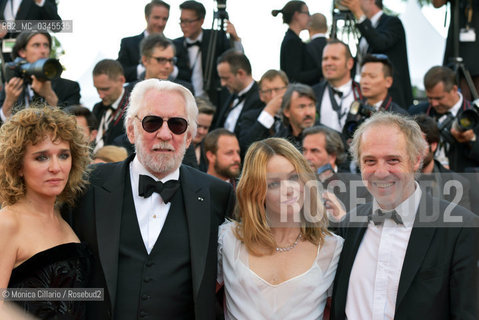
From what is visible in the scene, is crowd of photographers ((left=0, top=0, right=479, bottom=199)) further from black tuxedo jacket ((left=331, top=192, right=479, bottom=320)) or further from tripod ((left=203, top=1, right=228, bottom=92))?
black tuxedo jacket ((left=331, top=192, right=479, bottom=320))

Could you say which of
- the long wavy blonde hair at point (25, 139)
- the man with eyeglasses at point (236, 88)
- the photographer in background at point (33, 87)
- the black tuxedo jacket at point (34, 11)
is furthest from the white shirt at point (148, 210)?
the black tuxedo jacket at point (34, 11)

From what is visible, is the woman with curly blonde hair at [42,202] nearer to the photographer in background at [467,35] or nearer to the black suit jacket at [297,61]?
the black suit jacket at [297,61]

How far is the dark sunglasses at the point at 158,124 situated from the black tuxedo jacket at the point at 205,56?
3.91 metres

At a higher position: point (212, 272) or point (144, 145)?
point (144, 145)

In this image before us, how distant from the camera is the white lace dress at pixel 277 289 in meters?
3.56

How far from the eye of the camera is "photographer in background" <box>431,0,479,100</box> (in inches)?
288

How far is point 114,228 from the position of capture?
Answer: 141 inches

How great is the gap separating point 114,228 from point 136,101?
73 centimetres

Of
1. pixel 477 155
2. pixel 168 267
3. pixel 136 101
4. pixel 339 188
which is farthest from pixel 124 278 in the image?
pixel 477 155

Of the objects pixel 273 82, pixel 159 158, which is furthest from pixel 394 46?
pixel 159 158

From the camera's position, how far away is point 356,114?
6086mm

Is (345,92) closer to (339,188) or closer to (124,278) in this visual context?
(339,188)

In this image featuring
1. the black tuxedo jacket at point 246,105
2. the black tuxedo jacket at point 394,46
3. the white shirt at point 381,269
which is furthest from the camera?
the black tuxedo jacket at point 246,105

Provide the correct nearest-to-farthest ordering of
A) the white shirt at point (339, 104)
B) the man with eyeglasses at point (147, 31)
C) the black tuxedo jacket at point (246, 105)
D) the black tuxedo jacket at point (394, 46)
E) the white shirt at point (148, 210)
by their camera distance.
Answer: the white shirt at point (148, 210) → the white shirt at point (339, 104) → the black tuxedo jacket at point (394, 46) → the black tuxedo jacket at point (246, 105) → the man with eyeglasses at point (147, 31)
